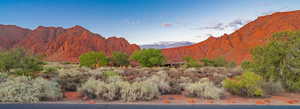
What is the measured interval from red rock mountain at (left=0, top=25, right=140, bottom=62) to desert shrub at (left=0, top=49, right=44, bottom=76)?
7555 cm

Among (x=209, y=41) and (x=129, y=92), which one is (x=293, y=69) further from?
(x=209, y=41)

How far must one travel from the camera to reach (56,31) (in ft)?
371

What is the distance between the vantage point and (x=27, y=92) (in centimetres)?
674

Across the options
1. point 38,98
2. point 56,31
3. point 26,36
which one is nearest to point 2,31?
point 26,36

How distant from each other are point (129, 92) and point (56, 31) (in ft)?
392

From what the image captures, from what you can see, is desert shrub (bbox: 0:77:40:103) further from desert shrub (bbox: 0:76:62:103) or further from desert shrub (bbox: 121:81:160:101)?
desert shrub (bbox: 121:81:160:101)

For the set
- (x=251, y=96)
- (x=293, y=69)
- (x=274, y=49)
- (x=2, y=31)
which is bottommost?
(x=251, y=96)

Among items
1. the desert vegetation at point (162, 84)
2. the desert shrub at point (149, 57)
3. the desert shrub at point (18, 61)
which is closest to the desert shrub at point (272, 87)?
the desert vegetation at point (162, 84)

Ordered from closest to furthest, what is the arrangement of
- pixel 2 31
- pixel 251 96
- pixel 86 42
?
pixel 251 96, pixel 86 42, pixel 2 31

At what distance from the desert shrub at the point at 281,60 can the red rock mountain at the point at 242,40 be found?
63.8m

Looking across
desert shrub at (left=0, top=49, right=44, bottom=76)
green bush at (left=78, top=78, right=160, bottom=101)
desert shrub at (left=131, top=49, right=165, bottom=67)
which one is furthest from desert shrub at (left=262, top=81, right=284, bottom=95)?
desert shrub at (left=131, top=49, right=165, bottom=67)

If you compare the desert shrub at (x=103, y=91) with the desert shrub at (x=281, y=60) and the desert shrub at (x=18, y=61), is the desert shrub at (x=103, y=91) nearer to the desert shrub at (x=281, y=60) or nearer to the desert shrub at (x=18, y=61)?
the desert shrub at (x=18, y=61)

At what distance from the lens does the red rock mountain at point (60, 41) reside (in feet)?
298

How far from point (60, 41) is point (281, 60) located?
340ft
